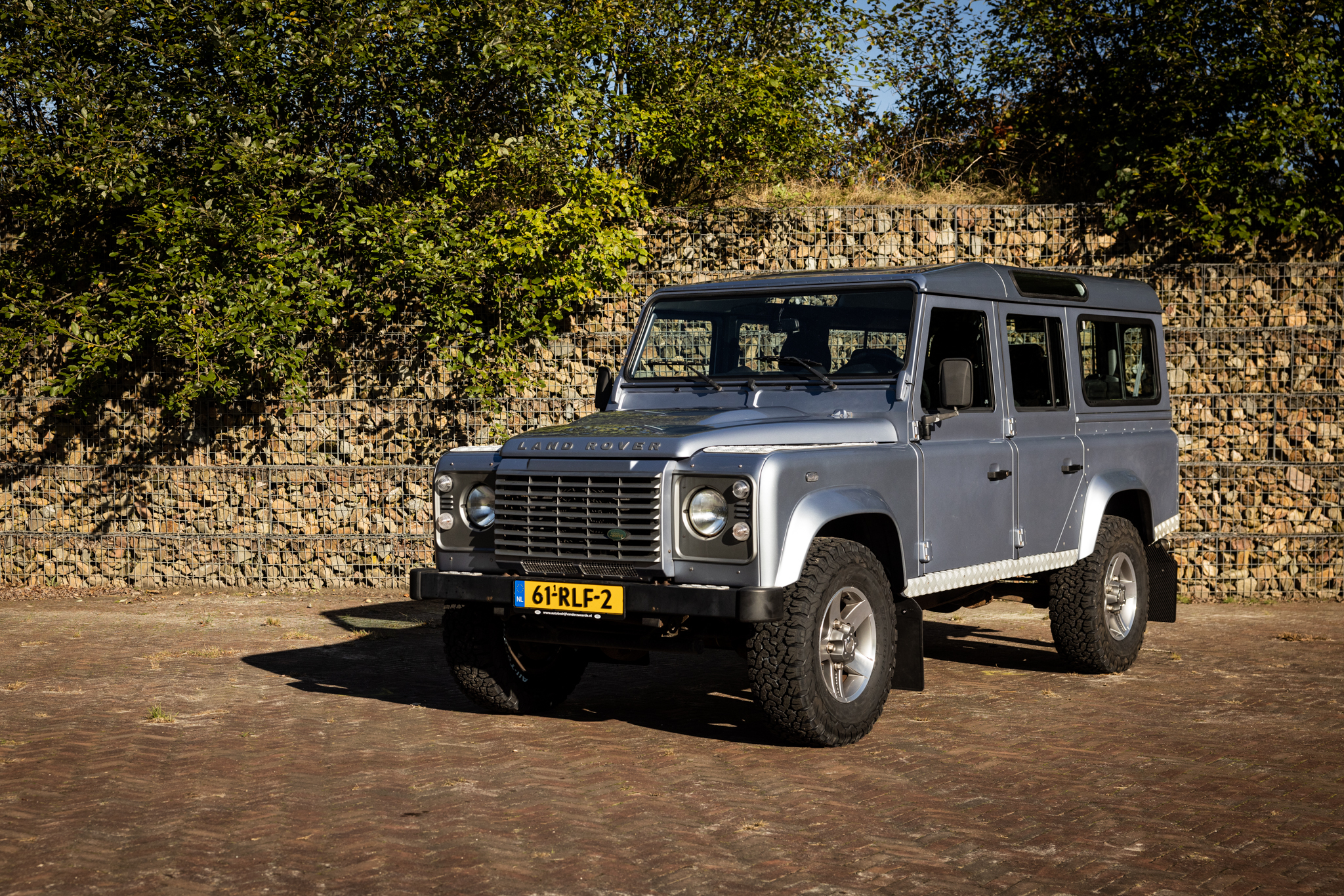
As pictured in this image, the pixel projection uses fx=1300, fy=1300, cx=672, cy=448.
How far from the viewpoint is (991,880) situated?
4430 mm

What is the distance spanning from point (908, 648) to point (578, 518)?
6.01 ft

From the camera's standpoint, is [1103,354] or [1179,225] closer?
[1103,354]

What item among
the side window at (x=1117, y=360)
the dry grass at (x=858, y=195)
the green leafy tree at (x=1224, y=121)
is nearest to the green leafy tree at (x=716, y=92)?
the dry grass at (x=858, y=195)

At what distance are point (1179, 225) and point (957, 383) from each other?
640 cm

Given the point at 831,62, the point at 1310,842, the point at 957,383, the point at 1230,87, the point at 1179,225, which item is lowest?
the point at 1310,842

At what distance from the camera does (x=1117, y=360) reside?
8.80m

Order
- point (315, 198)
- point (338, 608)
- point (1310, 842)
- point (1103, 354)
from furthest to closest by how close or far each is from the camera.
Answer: point (315, 198)
point (338, 608)
point (1103, 354)
point (1310, 842)

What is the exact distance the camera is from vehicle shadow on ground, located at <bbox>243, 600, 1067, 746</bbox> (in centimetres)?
718

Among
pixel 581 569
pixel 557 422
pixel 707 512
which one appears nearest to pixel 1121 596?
pixel 707 512

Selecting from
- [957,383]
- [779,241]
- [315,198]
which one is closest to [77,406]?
[315,198]

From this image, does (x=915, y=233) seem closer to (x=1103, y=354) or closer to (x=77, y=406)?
(x=1103, y=354)

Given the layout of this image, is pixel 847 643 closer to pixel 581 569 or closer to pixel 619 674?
pixel 581 569

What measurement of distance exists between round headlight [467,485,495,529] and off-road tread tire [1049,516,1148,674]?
145 inches

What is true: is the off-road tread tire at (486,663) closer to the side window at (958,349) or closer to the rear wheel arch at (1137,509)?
the side window at (958,349)
